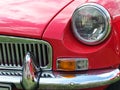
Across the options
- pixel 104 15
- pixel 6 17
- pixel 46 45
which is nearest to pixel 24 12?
pixel 6 17

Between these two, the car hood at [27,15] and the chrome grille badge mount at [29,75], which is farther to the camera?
the car hood at [27,15]

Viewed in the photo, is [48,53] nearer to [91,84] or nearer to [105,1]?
[91,84]

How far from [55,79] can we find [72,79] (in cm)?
12

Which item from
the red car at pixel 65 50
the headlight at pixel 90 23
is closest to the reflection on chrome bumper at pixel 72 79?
the red car at pixel 65 50

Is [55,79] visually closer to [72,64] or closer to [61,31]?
[72,64]

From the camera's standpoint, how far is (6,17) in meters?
3.14

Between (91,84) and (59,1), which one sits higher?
(59,1)

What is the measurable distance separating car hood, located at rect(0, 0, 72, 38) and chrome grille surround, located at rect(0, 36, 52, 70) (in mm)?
52

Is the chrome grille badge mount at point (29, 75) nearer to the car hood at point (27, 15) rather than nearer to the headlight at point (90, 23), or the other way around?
the car hood at point (27, 15)

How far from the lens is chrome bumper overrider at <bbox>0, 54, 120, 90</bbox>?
291 cm

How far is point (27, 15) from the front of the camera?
313 centimetres

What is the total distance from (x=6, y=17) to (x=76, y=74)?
2.31 ft

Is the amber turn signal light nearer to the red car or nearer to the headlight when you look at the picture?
the red car

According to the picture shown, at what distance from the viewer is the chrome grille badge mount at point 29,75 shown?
2898 mm
